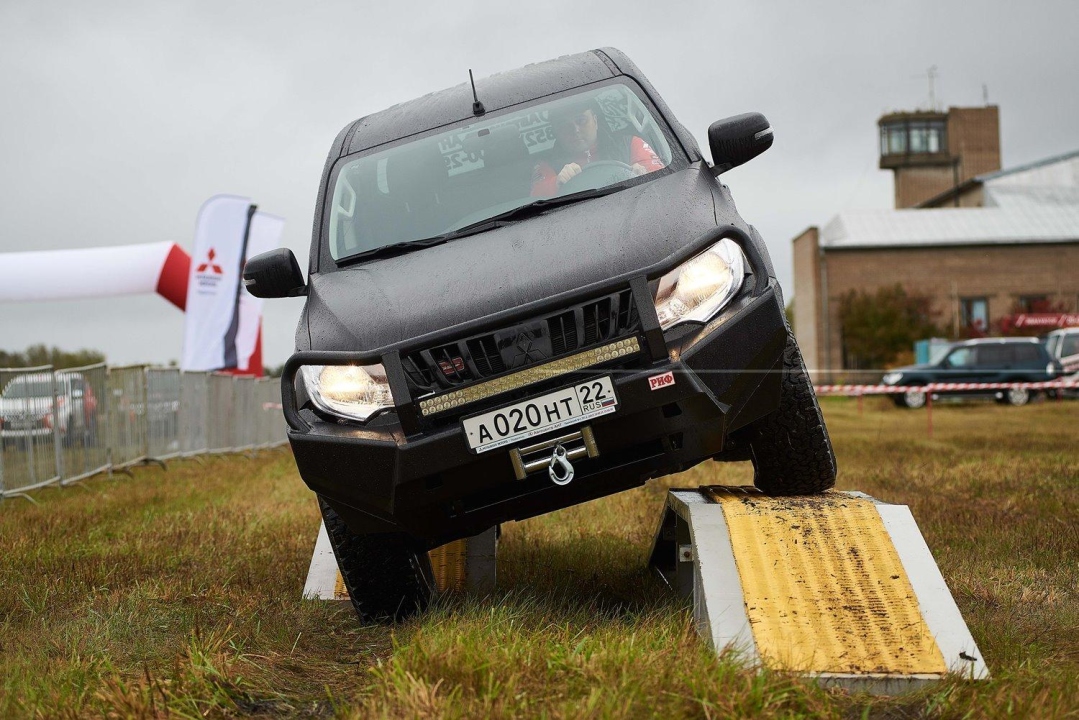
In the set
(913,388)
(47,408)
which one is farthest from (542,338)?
(913,388)

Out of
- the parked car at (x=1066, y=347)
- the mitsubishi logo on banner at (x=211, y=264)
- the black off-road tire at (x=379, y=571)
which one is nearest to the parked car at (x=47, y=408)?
the mitsubishi logo on banner at (x=211, y=264)

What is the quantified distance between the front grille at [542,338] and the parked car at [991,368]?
92.8 ft

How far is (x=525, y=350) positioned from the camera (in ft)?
12.0

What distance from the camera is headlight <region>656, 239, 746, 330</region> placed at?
146 inches

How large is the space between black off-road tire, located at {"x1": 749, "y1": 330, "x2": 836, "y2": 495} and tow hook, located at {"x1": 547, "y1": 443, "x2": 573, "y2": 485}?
3.25ft

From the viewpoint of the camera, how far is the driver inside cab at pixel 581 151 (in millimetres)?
4703

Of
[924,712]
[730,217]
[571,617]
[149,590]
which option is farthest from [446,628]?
[149,590]

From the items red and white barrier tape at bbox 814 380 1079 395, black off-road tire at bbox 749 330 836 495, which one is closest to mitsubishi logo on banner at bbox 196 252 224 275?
red and white barrier tape at bbox 814 380 1079 395

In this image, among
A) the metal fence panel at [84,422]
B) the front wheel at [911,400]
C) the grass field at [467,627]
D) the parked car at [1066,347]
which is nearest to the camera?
the grass field at [467,627]

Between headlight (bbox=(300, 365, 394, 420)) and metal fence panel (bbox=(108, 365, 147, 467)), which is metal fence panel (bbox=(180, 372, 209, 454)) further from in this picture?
headlight (bbox=(300, 365, 394, 420))

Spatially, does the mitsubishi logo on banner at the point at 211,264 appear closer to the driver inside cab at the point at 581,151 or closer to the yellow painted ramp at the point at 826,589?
the driver inside cab at the point at 581,151

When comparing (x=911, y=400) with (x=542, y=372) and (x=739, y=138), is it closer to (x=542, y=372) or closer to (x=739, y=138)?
(x=739, y=138)

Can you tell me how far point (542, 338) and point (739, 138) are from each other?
1531mm

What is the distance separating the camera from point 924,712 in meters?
2.96
